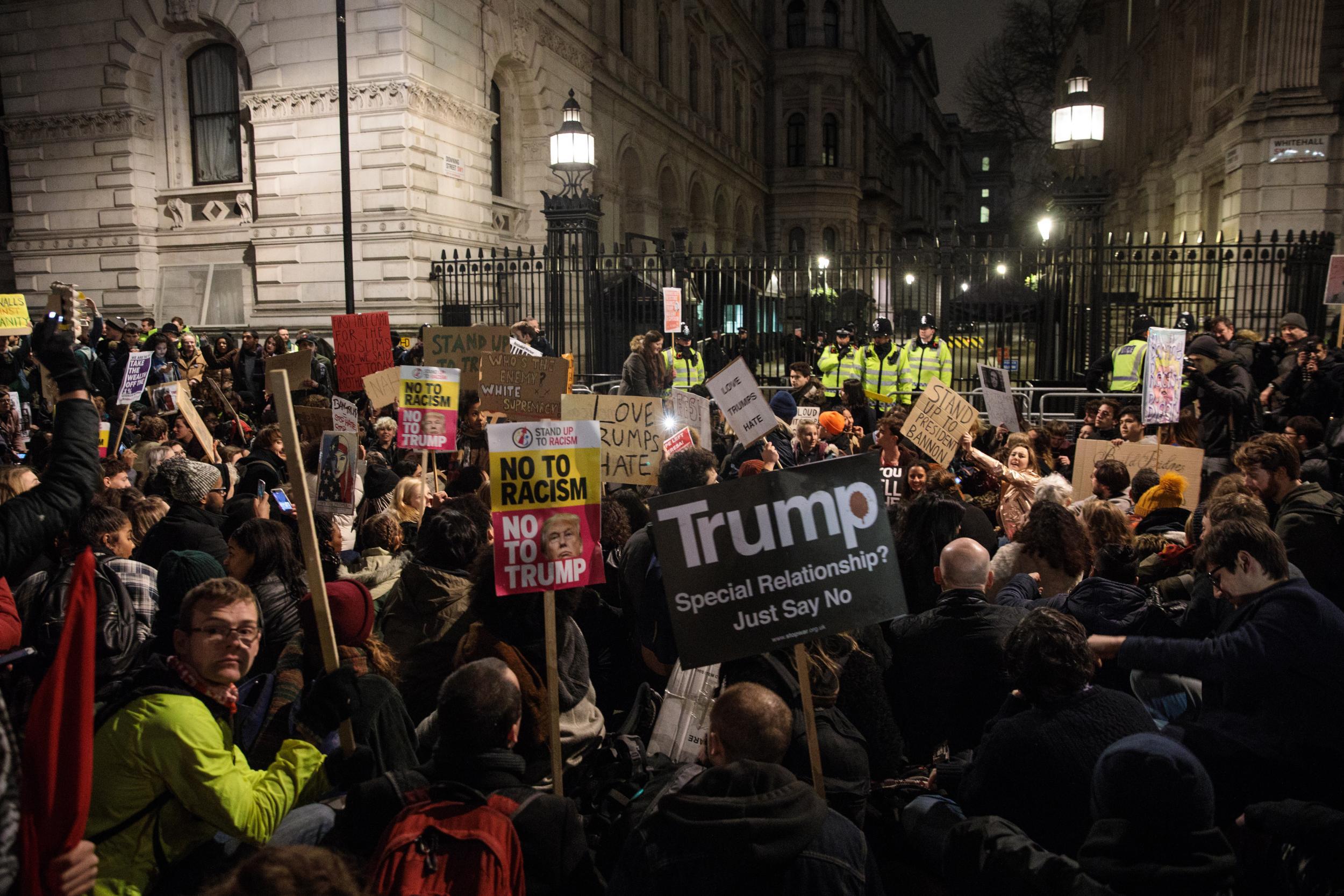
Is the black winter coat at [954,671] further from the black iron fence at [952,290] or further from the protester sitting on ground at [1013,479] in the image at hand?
the black iron fence at [952,290]

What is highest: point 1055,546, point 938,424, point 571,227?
point 571,227

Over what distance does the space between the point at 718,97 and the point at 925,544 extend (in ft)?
135

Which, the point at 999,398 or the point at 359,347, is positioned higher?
the point at 359,347

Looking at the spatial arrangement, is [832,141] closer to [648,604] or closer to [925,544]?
[925,544]

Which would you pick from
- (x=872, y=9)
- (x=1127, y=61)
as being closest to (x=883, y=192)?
(x=872, y=9)

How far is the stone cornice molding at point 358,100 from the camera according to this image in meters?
17.7

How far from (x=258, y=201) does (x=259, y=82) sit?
2224mm

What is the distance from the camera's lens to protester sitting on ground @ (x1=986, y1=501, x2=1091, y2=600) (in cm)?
426

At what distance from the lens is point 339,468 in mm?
6629

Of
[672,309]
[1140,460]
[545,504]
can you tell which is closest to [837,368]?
[672,309]

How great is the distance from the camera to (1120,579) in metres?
4.06

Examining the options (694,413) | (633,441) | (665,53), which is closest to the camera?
(633,441)

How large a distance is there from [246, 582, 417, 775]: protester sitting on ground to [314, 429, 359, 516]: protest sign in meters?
2.90

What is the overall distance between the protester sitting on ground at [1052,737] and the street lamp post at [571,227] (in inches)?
540
